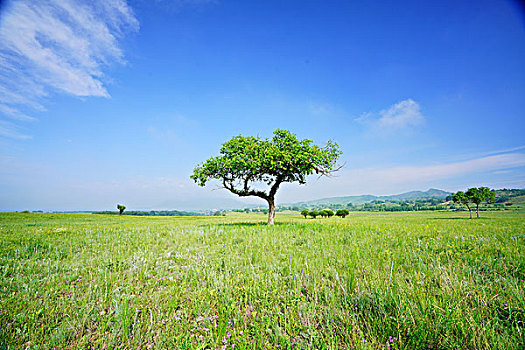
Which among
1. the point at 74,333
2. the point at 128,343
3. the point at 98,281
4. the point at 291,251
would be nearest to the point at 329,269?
the point at 291,251

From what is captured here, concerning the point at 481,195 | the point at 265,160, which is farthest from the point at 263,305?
the point at 481,195

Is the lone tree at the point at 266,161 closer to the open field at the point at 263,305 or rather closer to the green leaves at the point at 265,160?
the green leaves at the point at 265,160

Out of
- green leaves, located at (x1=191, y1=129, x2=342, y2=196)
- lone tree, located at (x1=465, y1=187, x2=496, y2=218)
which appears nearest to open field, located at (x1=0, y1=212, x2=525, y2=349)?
green leaves, located at (x1=191, y1=129, x2=342, y2=196)

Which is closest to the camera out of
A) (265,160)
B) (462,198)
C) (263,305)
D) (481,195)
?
(263,305)

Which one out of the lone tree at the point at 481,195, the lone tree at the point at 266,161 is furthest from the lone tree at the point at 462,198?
the lone tree at the point at 266,161

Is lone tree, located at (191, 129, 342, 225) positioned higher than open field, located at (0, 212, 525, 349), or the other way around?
lone tree, located at (191, 129, 342, 225)

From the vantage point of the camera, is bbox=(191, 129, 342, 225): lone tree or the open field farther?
bbox=(191, 129, 342, 225): lone tree

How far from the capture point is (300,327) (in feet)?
11.8

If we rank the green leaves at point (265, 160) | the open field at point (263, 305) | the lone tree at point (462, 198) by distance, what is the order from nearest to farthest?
the open field at point (263, 305), the green leaves at point (265, 160), the lone tree at point (462, 198)

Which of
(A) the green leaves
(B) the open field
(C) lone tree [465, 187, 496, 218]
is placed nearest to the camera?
(B) the open field

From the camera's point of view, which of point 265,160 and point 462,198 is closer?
point 265,160

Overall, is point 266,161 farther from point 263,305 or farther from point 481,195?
point 481,195

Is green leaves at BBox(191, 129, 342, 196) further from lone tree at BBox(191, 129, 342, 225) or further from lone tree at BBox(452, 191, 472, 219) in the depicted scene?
lone tree at BBox(452, 191, 472, 219)

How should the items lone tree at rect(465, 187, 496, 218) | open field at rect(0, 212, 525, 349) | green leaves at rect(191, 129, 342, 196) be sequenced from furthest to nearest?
1. lone tree at rect(465, 187, 496, 218)
2. green leaves at rect(191, 129, 342, 196)
3. open field at rect(0, 212, 525, 349)
